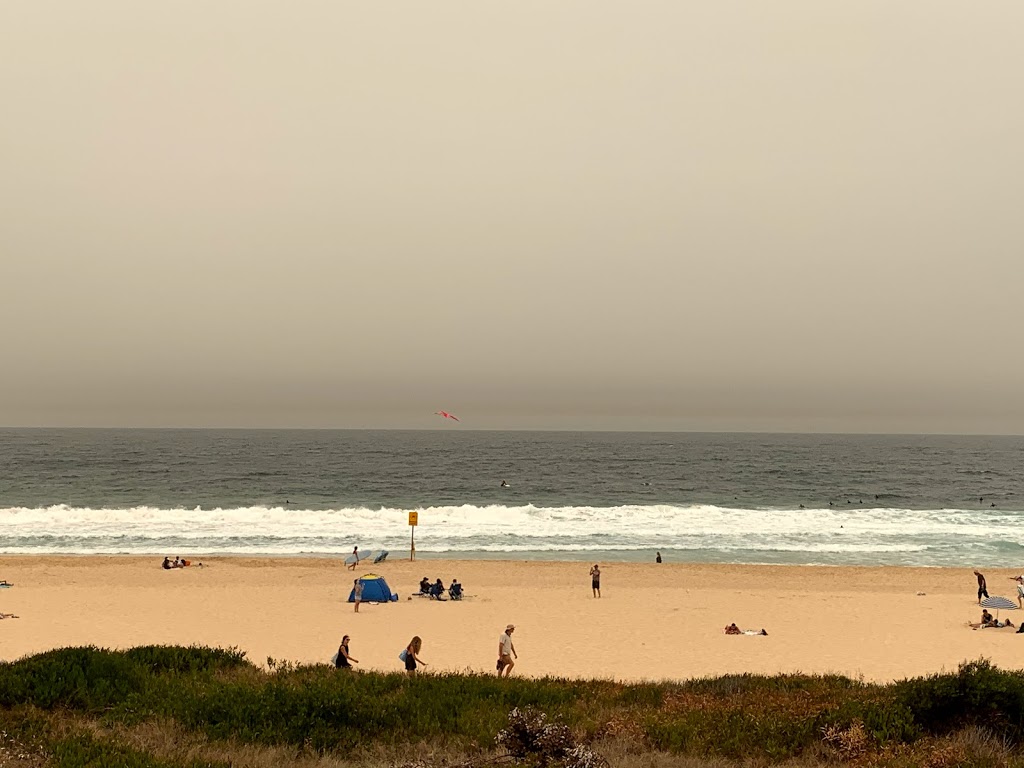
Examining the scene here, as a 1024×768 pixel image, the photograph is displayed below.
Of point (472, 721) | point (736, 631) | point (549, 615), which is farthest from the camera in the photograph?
point (549, 615)

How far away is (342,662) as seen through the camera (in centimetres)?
1441

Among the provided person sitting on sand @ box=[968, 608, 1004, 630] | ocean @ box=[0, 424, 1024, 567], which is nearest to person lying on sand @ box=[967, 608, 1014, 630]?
person sitting on sand @ box=[968, 608, 1004, 630]

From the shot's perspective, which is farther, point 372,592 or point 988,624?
point 372,592

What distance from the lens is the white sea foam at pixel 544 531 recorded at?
4025 centimetres

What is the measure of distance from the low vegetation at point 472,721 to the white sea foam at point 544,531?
1145 inches

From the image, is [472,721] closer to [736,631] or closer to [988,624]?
[736,631]

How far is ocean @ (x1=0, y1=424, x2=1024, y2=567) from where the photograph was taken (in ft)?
133

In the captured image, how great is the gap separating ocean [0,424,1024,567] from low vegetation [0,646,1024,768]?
28.2m

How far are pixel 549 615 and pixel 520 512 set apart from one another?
107 ft

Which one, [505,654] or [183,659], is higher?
[183,659]

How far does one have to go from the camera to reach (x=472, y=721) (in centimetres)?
892

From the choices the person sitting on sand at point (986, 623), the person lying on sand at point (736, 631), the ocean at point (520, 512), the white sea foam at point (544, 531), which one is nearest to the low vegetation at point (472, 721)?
the person lying on sand at point (736, 631)

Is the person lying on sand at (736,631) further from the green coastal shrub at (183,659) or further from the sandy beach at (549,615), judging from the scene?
the green coastal shrub at (183,659)

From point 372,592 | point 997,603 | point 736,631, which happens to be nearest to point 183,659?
point 372,592
